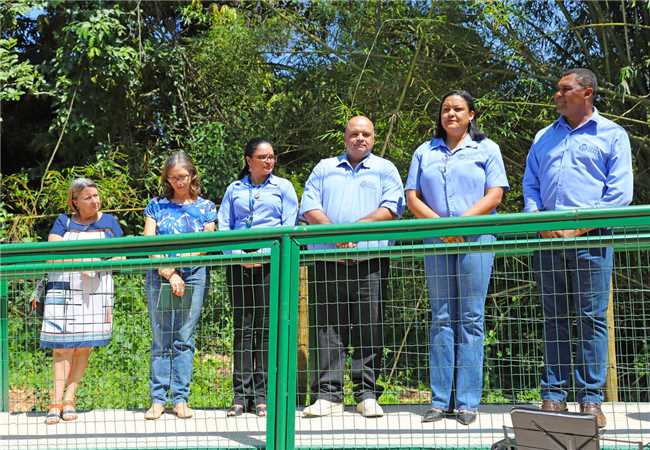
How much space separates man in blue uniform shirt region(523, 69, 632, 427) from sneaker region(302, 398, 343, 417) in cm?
96

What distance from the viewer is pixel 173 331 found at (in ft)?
15.8

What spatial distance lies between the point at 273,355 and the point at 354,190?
124cm

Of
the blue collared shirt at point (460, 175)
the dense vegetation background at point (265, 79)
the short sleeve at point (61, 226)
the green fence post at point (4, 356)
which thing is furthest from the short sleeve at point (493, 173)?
the dense vegetation background at point (265, 79)

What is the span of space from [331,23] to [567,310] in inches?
210

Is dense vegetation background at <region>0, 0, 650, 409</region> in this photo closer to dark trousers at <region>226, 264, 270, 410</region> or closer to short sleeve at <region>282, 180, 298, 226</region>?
dark trousers at <region>226, 264, 270, 410</region>

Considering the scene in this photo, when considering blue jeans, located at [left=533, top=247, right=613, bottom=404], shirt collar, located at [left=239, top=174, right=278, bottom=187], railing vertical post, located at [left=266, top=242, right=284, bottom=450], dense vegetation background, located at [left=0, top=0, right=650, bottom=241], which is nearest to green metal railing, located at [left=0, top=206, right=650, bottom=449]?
railing vertical post, located at [left=266, top=242, right=284, bottom=450]

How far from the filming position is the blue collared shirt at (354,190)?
5.02 m

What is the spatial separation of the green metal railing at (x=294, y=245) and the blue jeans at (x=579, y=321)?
134 mm

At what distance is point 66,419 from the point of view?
4801mm

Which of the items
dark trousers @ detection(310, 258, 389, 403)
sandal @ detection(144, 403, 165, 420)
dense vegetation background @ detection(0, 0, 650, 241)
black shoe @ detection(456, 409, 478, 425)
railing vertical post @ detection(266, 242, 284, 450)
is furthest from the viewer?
dense vegetation background @ detection(0, 0, 650, 241)

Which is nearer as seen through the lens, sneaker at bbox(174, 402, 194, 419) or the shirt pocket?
the shirt pocket

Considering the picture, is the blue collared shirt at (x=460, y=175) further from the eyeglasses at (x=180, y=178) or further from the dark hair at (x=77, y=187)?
the dark hair at (x=77, y=187)

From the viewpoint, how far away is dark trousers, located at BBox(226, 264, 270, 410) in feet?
15.5

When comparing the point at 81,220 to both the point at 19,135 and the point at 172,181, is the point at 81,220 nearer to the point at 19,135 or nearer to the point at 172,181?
the point at 172,181
